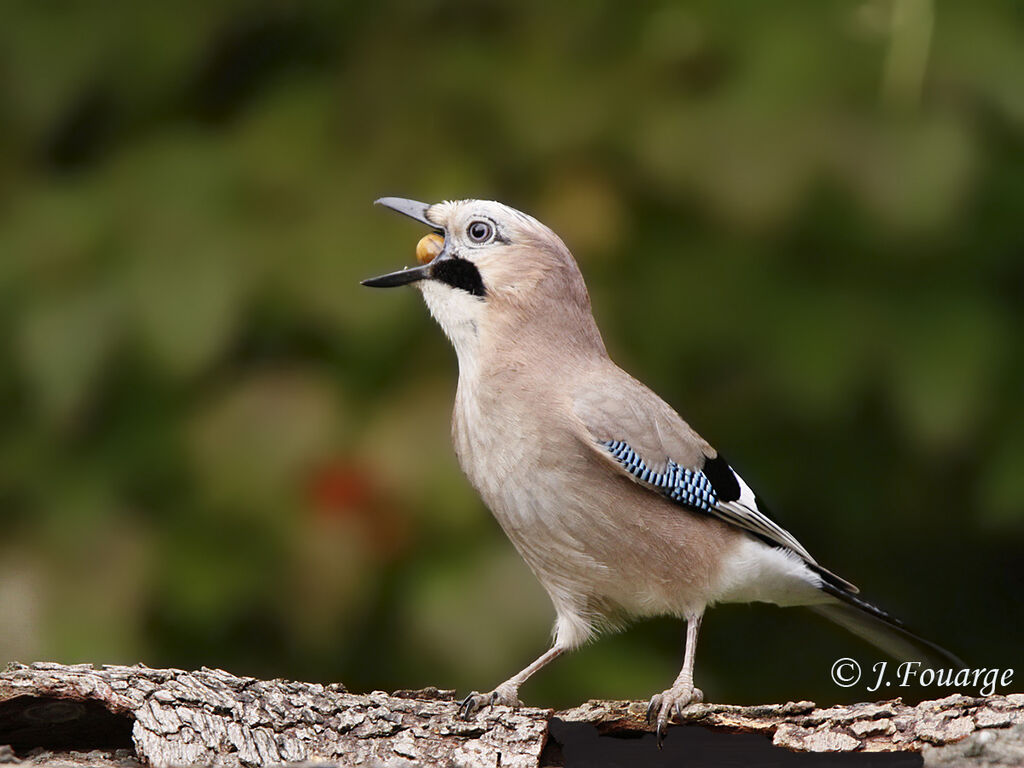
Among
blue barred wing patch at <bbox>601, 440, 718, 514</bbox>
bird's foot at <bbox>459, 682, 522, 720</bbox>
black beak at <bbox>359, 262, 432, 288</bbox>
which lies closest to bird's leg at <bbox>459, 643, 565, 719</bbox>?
bird's foot at <bbox>459, 682, 522, 720</bbox>

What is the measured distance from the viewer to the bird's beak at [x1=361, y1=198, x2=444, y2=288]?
3424 mm

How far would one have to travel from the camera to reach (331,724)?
295cm

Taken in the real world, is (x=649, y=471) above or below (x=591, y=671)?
above

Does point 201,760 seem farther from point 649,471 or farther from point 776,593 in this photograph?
point 776,593

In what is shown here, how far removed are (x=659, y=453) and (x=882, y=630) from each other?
815mm

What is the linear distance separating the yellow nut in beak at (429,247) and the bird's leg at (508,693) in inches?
42.2

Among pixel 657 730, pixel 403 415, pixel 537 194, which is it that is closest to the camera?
pixel 657 730

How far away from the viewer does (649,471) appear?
11.3 feet

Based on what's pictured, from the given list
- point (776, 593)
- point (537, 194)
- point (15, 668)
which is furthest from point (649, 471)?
point (15, 668)

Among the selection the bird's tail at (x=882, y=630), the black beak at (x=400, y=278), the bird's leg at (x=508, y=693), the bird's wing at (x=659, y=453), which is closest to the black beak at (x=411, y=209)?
the black beak at (x=400, y=278)

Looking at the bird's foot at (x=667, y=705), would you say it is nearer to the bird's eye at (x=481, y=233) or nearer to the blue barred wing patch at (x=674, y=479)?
the blue barred wing patch at (x=674, y=479)

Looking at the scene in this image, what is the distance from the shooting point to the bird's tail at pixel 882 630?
11.8ft

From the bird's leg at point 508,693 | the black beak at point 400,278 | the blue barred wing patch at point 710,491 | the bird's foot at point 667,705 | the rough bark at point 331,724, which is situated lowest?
the rough bark at point 331,724

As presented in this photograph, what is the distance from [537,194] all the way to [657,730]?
1.82m
